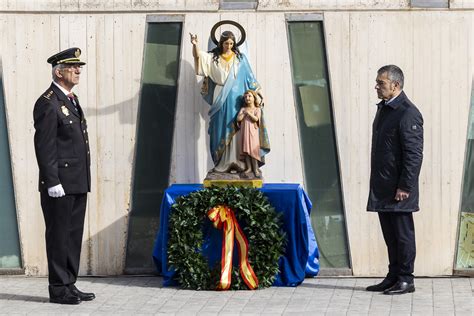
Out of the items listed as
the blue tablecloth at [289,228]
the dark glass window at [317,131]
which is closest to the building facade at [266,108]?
the dark glass window at [317,131]

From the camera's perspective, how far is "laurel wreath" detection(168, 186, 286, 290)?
10.5 metres

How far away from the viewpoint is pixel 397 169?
10.1 m

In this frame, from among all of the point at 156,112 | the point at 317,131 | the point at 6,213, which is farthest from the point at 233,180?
the point at 6,213

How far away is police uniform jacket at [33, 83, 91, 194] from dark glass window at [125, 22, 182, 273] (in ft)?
4.27

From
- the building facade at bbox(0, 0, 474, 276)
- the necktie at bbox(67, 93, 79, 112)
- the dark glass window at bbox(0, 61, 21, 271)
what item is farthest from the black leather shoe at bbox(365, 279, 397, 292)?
the dark glass window at bbox(0, 61, 21, 271)

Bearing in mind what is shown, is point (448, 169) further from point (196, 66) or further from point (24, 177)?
point (24, 177)

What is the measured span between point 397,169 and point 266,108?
157cm

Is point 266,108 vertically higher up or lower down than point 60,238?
higher up

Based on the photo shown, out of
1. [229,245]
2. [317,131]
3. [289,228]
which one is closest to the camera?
[229,245]

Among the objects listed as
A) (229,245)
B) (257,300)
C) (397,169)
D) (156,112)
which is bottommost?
(257,300)

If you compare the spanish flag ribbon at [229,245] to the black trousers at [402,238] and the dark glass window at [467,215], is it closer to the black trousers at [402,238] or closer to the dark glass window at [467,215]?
the black trousers at [402,238]

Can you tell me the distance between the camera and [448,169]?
36.5 ft

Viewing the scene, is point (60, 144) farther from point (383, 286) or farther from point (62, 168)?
point (383, 286)

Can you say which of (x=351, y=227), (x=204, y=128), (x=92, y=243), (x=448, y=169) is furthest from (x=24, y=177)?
(x=448, y=169)
